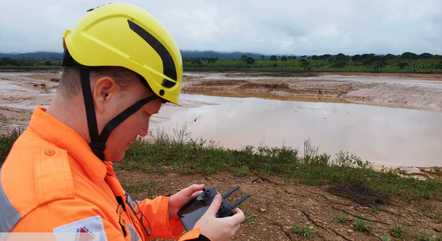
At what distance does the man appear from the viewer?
1.14 m

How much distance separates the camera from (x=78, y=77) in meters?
1.45

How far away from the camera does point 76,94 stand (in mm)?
1442

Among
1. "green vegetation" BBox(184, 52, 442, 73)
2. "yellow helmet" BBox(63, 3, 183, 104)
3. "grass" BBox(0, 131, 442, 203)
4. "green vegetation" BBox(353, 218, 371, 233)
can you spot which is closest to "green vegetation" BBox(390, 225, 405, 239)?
"green vegetation" BBox(353, 218, 371, 233)

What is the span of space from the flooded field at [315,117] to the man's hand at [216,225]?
9.94 meters

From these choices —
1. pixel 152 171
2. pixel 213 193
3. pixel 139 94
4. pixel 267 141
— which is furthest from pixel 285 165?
pixel 139 94

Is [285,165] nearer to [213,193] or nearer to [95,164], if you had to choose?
[213,193]

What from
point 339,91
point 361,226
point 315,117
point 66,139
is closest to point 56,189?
point 66,139

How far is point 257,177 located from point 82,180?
6204 mm

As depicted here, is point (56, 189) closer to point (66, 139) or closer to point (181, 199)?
point (66, 139)

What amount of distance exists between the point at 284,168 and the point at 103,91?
22.2 ft

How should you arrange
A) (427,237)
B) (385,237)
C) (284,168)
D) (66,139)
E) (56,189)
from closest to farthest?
(56,189) → (66,139) → (385,237) → (427,237) → (284,168)

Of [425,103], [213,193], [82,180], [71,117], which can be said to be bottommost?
[425,103]

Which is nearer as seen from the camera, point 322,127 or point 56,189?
point 56,189

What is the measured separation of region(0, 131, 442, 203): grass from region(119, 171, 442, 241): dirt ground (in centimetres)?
26
